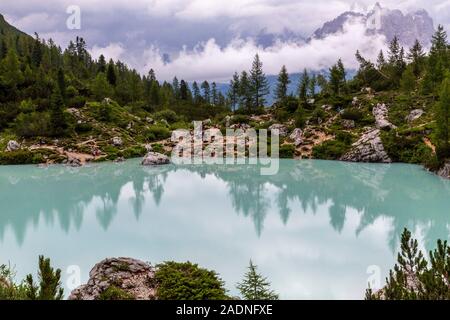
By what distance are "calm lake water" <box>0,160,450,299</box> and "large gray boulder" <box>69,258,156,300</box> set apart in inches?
95.2

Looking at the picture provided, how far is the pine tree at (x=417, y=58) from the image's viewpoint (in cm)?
9269

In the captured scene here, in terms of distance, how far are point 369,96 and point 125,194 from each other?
60.7 metres

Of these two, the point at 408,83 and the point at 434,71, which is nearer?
the point at 434,71

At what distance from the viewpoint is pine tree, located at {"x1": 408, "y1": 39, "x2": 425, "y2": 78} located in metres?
92.7

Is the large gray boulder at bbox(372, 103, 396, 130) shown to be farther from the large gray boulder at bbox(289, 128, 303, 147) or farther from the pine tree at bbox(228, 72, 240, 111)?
the pine tree at bbox(228, 72, 240, 111)

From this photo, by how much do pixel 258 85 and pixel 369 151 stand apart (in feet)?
154

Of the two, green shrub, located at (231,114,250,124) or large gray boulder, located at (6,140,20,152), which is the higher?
green shrub, located at (231,114,250,124)

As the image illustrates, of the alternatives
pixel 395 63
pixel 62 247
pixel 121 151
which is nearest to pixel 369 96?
pixel 395 63

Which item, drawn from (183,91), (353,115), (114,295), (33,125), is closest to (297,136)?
(353,115)

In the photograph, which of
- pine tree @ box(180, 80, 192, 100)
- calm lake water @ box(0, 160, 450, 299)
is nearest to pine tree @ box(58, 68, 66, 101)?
calm lake water @ box(0, 160, 450, 299)

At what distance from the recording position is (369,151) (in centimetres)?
5494

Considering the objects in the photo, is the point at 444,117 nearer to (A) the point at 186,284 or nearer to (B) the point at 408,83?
(B) the point at 408,83

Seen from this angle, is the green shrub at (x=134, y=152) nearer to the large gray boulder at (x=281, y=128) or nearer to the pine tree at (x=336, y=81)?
the large gray boulder at (x=281, y=128)
